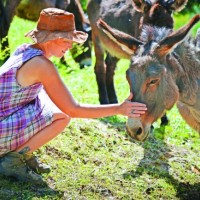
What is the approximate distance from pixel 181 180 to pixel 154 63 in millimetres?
1645

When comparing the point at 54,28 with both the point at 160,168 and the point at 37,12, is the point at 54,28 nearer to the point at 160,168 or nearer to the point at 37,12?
the point at 160,168

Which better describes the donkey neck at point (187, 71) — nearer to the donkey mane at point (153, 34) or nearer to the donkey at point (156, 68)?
the donkey at point (156, 68)

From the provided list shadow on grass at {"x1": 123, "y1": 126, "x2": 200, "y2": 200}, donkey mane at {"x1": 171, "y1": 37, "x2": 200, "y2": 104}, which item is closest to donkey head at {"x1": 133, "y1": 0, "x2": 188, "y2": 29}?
donkey mane at {"x1": 171, "y1": 37, "x2": 200, "y2": 104}

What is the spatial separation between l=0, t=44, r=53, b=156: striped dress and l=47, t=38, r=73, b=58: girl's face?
0.12 m

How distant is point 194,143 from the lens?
8.12 metres

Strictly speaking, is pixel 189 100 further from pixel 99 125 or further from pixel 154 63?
pixel 99 125

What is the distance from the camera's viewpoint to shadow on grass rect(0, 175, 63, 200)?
17.9 ft

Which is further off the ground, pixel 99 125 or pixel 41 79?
pixel 41 79

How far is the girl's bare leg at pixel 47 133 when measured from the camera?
18.6 feet

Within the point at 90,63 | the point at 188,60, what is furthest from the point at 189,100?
the point at 90,63

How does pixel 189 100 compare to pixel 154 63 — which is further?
pixel 189 100

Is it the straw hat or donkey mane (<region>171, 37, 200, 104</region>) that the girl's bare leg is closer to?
the straw hat

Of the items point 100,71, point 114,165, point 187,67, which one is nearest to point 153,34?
point 187,67

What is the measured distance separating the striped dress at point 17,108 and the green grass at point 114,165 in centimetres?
47
